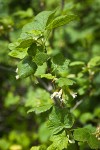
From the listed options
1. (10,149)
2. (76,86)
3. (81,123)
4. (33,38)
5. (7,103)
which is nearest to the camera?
(33,38)

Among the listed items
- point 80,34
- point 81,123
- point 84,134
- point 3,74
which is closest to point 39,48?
point 84,134

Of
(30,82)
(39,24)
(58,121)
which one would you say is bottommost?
(58,121)

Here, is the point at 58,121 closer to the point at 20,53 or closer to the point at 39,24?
the point at 20,53

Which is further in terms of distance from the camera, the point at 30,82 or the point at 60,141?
the point at 30,82

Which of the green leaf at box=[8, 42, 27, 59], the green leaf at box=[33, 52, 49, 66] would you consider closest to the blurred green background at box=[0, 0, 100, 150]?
the green leaf at box=[8, 42, 27, 59]

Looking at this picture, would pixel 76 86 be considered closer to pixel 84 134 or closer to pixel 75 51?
pixel 84 134

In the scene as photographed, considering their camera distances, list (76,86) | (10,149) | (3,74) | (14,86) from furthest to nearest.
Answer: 1. (14,86)
2. (3,74)
3. (10,149)
4. (76,86)

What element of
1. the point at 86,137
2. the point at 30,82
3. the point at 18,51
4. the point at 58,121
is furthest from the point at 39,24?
the point at 30,82
